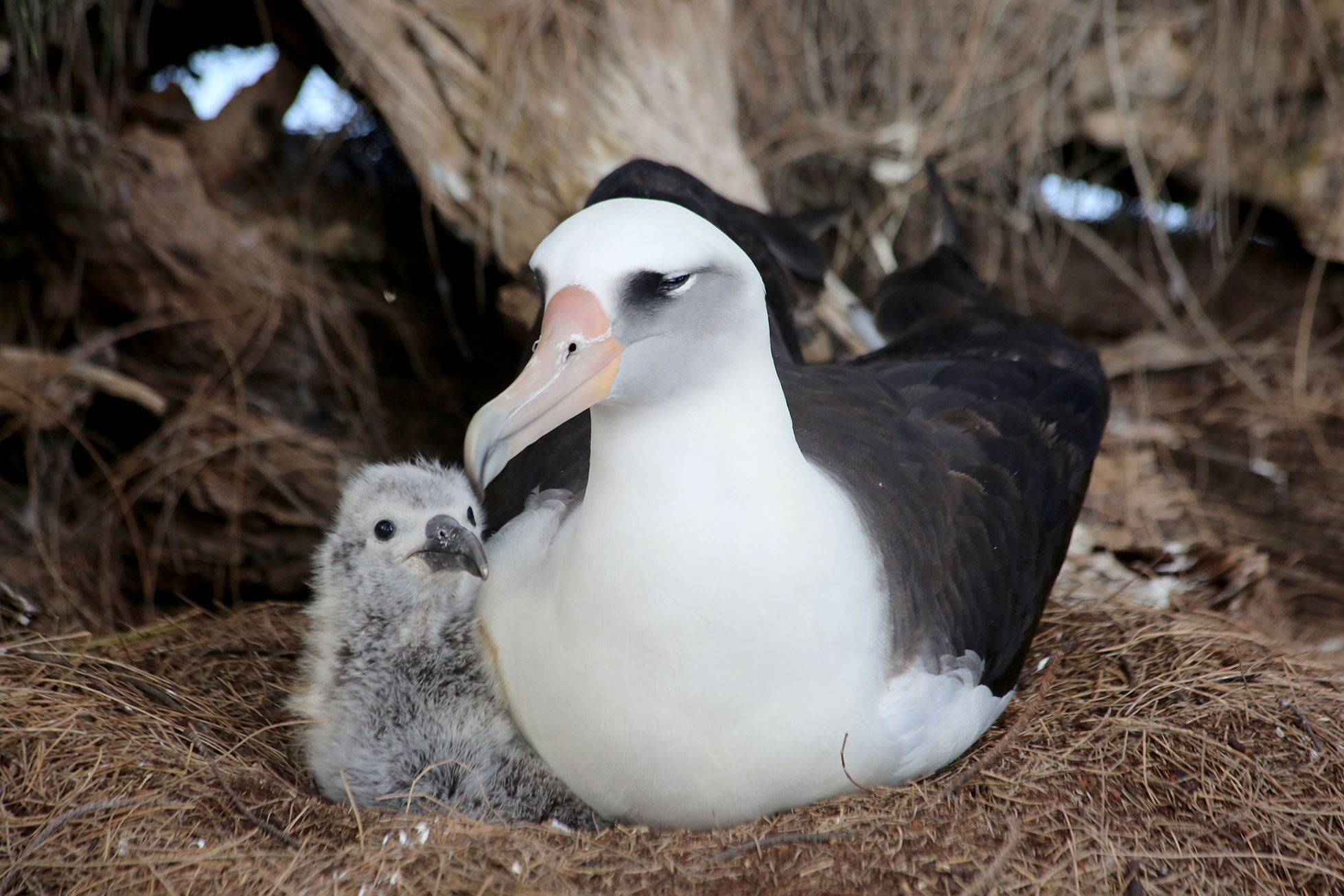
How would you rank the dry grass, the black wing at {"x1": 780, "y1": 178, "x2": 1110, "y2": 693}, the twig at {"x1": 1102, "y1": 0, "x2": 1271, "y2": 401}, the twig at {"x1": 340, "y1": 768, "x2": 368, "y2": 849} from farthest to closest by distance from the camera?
A: the twig at {"x1": 1102, "y1": 0, "x2": 1271, "y2": 401} → the black wing at {"x1": 780, "y1": 178, "x2": 1110, "y2": 693} → the twig at {"x1": 340, "y1": 768, "x2": 368, "y2": 849} → the dry grass

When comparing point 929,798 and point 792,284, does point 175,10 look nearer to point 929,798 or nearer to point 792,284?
point 792,284

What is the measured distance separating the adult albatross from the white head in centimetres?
15

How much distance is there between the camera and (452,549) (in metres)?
2.93

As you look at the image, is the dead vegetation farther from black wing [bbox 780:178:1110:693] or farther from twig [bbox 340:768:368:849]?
black wing [bbox 780:178:1110:693]

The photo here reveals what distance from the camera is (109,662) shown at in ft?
10.3

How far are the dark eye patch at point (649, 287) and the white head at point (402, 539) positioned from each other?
0.96 meters

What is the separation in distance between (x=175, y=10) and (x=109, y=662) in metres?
3.34

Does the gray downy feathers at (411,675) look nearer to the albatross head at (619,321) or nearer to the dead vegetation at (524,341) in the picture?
the dead vegetation at (524,341)

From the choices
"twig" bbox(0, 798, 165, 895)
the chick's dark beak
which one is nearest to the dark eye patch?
the chick's dark beak

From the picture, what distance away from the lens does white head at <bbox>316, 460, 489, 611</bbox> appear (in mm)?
2986

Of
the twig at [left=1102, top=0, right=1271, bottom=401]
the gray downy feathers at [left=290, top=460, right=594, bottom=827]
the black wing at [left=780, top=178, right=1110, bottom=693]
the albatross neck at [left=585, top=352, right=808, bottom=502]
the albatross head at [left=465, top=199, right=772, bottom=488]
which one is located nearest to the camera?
the albatross head at [left=465, top=199, right=772, bottom=488]

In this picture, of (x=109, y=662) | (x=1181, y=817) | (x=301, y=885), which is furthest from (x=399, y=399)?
(x=1181, y=817)

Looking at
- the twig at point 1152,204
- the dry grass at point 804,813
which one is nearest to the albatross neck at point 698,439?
the dry grass at point 804,813

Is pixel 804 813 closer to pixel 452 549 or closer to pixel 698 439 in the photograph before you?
pixel 698 439
